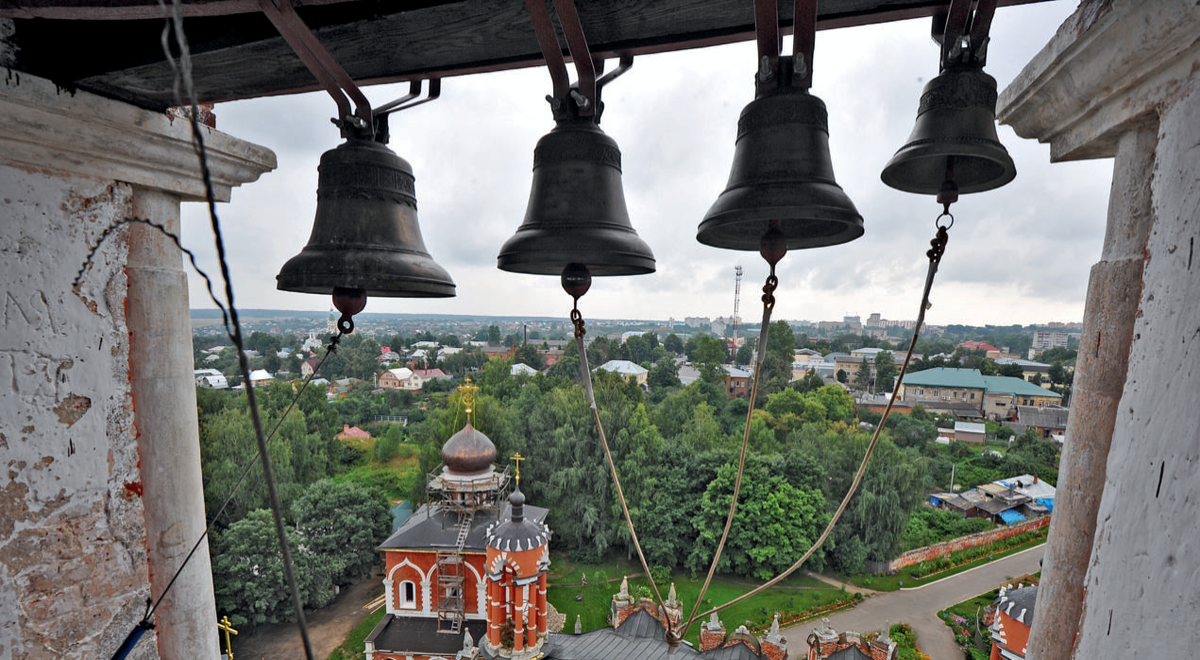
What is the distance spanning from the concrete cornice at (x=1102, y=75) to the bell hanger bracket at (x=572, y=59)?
41.2 inches

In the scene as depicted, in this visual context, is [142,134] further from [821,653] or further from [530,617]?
[821,653]

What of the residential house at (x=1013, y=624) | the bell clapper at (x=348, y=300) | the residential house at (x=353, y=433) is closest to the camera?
the bell clapper at (x=348, y=300)

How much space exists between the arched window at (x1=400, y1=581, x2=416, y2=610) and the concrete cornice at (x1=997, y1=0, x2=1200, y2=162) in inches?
478

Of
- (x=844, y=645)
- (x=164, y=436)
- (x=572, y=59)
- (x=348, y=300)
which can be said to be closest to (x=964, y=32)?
(x=572, y=59)

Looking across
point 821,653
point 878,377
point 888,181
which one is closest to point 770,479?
point 821,653

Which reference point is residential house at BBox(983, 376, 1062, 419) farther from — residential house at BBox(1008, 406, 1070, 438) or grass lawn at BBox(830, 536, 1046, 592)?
grass lawn at BBox(830, 536, 1046, 592)

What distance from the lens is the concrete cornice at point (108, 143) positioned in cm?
136

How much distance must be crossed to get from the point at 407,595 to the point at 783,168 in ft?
39.3

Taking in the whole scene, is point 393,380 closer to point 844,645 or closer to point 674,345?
point 674,345

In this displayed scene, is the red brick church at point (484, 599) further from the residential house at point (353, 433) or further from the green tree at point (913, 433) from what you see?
the green tree at point (913, 433)

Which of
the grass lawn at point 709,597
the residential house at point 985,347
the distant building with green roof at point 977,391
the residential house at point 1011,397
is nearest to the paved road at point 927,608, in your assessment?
the grass lawn at point 709,597

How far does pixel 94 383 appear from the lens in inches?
59.9

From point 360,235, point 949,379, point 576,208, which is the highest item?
point 576,208

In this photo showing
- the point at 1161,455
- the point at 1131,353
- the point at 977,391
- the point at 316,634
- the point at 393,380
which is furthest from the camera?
the point at 393,380
